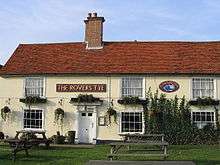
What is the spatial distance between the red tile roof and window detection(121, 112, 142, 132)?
2.67 metres

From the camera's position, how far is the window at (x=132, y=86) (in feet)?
94.3

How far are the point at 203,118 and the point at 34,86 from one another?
1086 cm

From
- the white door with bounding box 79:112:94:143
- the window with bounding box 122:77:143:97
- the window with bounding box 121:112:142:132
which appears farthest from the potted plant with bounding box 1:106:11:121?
the window with bounding box 122:77:143:97

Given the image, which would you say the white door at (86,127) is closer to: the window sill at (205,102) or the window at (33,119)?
the window at (33,119)

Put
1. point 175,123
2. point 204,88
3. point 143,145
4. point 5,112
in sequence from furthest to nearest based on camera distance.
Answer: point 5,112, point 204,88, point 175,123, point 143,145

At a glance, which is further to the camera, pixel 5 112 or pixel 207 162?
pixel 5 112

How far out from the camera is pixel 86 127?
28.9 m

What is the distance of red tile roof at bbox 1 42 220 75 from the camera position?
28844 mm

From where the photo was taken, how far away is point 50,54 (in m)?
31.3

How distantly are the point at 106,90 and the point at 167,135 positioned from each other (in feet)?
15.3

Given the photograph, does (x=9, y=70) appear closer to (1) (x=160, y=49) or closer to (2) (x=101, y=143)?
(2) (x=101, y=143)

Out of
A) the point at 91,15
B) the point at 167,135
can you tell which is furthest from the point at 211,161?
the point at 91,15

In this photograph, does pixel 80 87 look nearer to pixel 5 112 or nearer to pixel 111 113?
pixel 111 113

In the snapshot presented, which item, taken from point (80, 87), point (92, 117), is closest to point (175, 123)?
point (92, 117)
